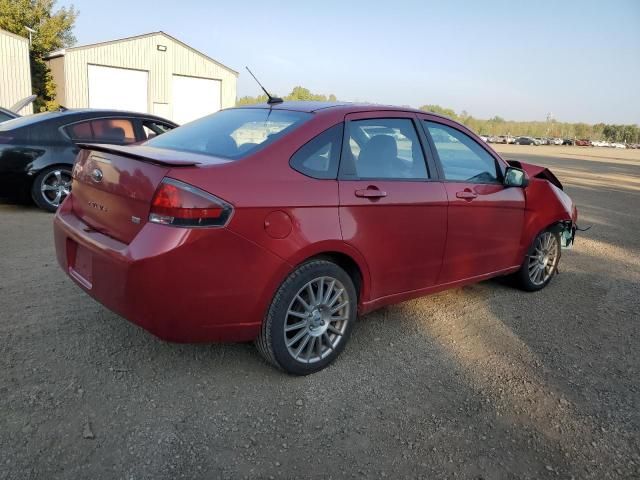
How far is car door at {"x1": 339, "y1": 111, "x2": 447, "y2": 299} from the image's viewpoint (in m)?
3.29

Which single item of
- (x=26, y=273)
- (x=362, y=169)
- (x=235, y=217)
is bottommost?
(x=26, y=273)

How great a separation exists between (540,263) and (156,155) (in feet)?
12.4

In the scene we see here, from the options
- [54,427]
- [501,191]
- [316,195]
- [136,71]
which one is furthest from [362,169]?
[136,71]

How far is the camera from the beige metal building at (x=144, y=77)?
86.1ft

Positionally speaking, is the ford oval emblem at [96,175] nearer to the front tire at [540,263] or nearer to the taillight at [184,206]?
the taillight at [184,206]

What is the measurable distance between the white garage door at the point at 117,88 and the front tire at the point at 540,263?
2569 cm

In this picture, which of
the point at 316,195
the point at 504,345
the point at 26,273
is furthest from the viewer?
the point at 26,273

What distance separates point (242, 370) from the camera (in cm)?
327

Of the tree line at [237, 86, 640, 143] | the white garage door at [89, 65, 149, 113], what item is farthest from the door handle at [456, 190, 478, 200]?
the tree line at [237, 86, 640, 143]

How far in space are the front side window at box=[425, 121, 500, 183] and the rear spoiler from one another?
6.03 feet

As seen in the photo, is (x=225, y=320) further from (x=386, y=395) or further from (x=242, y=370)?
(x=386, y=395)

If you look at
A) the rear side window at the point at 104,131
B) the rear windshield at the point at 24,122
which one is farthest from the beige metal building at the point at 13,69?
the rear side window at the point at 104,131

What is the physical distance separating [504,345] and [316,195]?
6.29 feet

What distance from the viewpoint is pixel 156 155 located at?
2.96 m
